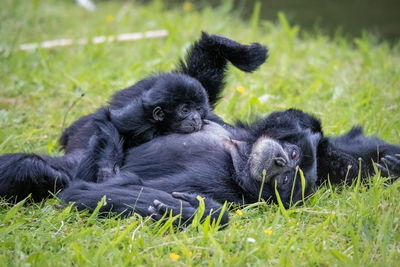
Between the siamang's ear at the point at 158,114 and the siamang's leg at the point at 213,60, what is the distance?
2.55ft

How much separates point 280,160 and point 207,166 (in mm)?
592

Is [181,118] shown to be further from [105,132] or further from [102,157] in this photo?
[102,157]

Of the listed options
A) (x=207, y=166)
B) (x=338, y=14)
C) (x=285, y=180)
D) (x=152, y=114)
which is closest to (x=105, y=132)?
(x=152, y=114)

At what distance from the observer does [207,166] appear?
4078 mm

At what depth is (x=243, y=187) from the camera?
4070 mm

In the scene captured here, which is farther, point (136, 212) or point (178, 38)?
point (178, 38)

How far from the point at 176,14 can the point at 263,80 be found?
341cm

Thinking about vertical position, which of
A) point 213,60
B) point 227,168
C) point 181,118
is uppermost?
point 213,60

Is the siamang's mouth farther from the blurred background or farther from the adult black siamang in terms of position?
the blurred background

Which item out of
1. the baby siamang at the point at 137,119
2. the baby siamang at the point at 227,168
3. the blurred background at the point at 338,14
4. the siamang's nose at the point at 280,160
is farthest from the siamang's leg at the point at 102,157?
the blurred background at the point at 338,14

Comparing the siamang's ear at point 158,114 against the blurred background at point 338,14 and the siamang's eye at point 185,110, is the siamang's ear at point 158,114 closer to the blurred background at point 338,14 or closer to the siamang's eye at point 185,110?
the siamang's eye at point 185,110

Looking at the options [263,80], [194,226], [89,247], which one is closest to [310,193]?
[194,226]

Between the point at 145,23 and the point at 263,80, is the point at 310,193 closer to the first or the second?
the point at 263,80

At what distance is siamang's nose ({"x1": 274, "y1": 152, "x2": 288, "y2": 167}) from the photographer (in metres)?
3.94
